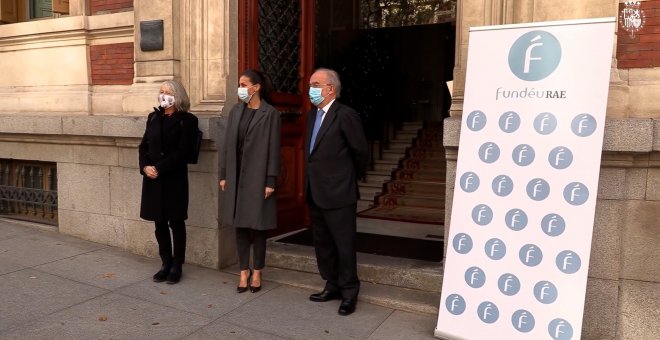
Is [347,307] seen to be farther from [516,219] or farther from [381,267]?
[516,219]

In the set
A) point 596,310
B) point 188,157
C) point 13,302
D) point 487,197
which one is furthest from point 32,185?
point 596,310

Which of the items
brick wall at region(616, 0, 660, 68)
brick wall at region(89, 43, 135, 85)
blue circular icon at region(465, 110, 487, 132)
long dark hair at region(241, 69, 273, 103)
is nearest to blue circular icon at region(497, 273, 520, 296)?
blue circular icon at region(465, 110, 487, 132)

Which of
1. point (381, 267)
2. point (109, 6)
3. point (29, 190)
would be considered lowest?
point (381, 267)

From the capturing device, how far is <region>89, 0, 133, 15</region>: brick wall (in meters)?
6.20

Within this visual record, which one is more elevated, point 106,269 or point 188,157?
point 188,157

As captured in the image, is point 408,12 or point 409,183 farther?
point 408,12

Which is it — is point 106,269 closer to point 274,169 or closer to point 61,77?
point 274,169

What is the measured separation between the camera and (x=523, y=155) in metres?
3.53

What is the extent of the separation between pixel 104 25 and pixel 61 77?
1021 mm

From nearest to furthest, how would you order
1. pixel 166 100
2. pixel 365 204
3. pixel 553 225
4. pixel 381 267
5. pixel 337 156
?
pixel 553 225, pixel 337 156, pixel 166 100, pixel 381 267, pixel 365 204

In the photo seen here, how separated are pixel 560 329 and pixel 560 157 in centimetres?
109

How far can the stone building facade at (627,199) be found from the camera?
148 inches

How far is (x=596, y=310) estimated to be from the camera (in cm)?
391

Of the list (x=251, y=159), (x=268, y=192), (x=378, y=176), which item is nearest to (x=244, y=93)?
(x=251, y=159)
